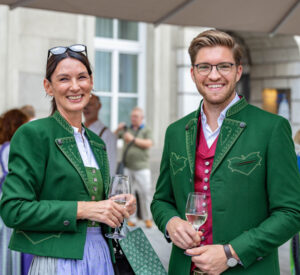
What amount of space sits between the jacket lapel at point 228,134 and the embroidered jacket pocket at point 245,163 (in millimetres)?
52

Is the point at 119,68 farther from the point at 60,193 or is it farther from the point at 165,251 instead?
the point at 60,193

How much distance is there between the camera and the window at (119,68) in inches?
449

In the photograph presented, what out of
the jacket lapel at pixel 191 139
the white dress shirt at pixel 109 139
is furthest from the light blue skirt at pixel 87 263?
the white dress shirt at pixel 109 139

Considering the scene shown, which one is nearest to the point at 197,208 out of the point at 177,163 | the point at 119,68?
the point at 177,163

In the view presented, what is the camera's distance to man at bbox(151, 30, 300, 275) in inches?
86.6

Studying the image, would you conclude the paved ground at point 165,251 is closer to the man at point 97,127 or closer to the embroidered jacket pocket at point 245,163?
the man at point 97,127

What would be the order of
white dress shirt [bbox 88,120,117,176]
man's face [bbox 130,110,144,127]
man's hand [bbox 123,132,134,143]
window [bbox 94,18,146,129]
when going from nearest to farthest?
white dress shirt [bbox 88,120,117,176] → man's hand [bbox 123,132,134,143] → man's face [bbox 130,110,144,127] → window [bbox 94,18,146,129]

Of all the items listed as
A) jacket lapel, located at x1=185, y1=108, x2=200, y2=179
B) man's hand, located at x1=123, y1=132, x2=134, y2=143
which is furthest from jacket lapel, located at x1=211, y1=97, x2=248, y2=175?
man's hand, located at x1=123, y1=132, x2=134, y2=143

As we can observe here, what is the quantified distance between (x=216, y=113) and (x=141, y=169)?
6.38m

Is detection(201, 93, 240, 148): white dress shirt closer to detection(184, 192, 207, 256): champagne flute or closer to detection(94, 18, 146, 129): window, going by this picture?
detection(184, 192, 207, 256): champagne flute

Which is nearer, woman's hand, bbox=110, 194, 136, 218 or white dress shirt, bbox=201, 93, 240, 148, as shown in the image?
woman's hand, bbox=110, 194, 136, 218

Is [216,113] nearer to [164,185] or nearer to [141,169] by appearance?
[164,185]

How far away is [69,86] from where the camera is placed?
239cm

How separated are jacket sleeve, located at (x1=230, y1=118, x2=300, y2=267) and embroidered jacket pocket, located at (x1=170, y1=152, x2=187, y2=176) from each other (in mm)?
379
